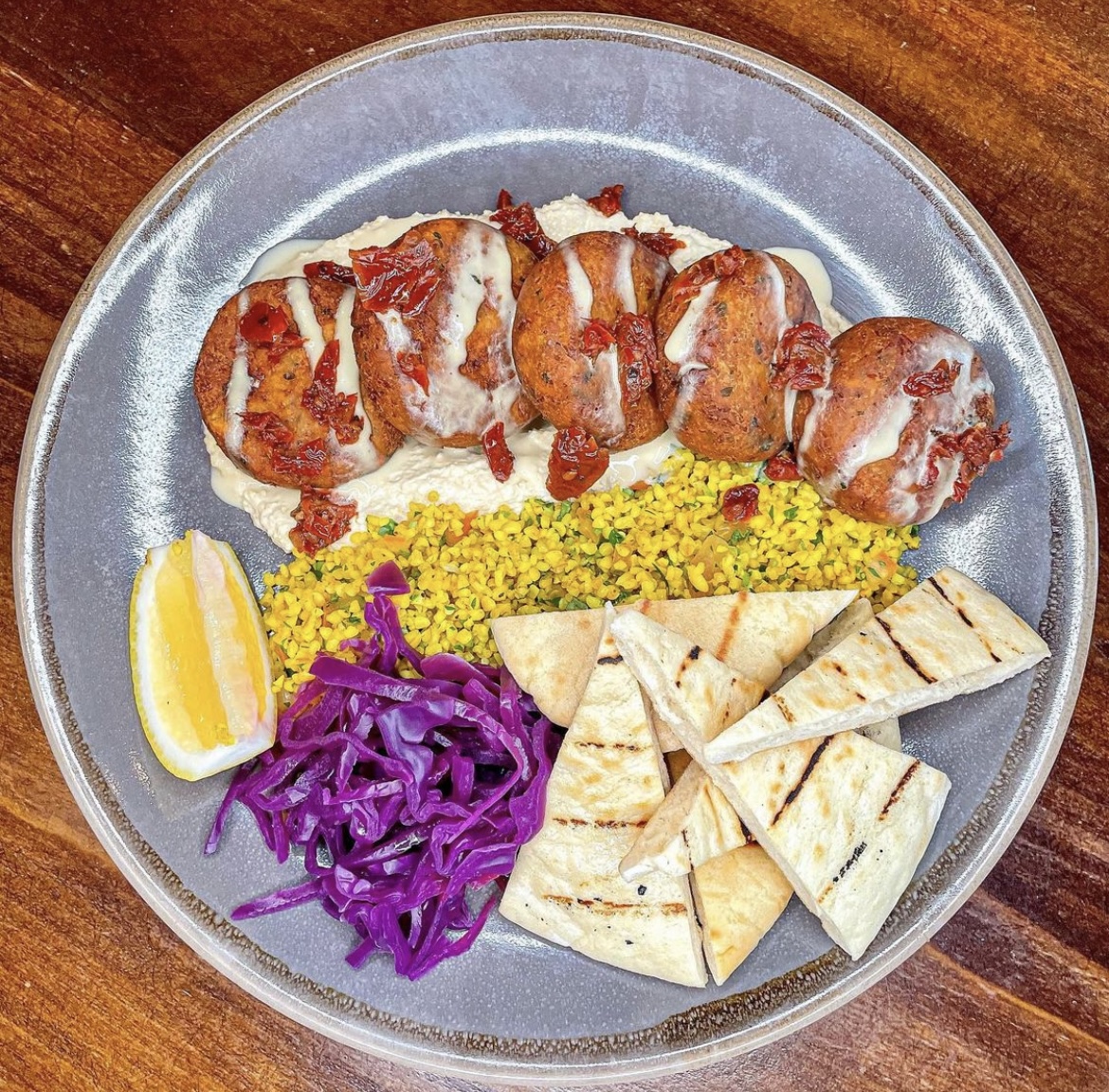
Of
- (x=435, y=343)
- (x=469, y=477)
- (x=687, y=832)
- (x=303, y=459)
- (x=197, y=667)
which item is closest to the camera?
(x=687, y=832)

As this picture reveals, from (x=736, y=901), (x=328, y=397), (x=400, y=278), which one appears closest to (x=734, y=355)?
(x=400, y=278)

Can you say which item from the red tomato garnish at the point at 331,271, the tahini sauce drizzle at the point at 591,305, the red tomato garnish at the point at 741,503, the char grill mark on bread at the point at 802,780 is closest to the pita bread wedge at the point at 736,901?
the char grill mark on bread at the point at 802,780

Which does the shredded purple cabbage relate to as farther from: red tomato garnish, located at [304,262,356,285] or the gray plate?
red tomato garnish, located at [304,262,356,285]

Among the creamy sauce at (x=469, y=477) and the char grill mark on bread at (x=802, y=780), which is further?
the creamy sauce at (x=469, y=477)

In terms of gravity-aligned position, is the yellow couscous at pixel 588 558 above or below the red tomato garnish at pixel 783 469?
below

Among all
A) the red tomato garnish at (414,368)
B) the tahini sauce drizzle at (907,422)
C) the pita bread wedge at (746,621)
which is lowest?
the pita bread wedge at (746,621)

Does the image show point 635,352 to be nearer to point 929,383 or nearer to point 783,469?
point 783,469

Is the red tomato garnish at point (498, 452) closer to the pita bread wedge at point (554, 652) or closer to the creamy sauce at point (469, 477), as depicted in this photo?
the creamy sauce at point (469, 477)
